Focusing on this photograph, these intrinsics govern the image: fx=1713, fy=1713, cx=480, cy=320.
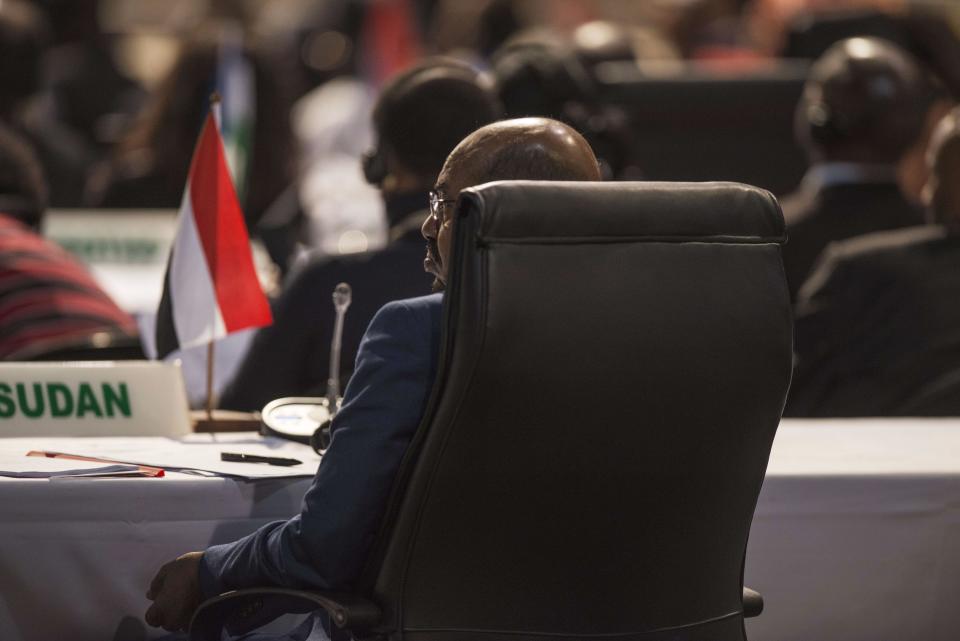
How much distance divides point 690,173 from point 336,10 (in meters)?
4.43

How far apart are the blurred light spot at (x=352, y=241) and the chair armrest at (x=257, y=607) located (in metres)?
3.37

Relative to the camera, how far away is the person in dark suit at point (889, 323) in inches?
148

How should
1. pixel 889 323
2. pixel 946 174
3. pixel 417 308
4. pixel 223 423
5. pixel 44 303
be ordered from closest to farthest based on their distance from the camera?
pixel 417 308 < pixel 223 423 < pixel 44 303 < pixel 889 323 < pixel 946 174

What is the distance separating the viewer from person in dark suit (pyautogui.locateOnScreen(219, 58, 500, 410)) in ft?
10.7

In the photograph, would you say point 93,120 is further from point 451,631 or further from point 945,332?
point 451,631

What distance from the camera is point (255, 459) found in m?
2.53

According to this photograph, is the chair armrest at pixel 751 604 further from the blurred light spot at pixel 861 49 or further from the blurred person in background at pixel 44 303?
the blurred light spot at pixel 861 49

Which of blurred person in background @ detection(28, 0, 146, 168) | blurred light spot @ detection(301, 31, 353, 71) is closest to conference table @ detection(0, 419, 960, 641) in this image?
blurred person in background @ detection(28, 0, 146, 168)

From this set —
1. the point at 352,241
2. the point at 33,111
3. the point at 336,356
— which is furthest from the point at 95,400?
the point at 33,111

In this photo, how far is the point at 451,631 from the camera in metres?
1.95

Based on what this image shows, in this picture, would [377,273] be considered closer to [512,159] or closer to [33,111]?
[512,159]

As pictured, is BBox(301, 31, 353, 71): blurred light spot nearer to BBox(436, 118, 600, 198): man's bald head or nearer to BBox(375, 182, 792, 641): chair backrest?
BBox(436, 118, 600, 198): man's bald head

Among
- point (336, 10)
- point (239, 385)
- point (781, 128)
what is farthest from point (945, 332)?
point (336, 10)

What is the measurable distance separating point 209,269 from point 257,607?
0.99 metres
